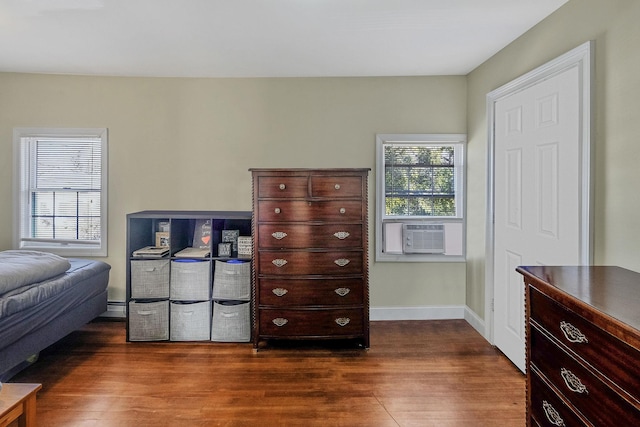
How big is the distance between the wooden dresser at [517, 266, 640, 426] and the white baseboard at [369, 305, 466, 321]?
7.21ft

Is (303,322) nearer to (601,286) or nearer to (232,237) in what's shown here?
(232,237)

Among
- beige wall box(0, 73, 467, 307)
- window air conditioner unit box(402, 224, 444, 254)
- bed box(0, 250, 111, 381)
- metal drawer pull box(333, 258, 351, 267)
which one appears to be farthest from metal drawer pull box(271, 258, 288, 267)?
bed box(0, 250, 111, 381)

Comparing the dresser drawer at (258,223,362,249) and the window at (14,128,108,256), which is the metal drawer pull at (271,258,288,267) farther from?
the window at (14,128,108,256)

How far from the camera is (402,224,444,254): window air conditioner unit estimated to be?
12.2 feet

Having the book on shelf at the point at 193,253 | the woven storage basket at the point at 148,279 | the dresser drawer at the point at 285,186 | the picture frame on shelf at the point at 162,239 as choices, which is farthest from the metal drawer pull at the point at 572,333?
the picture frame on shelf at the point at 162,239

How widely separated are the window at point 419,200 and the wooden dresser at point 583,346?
2.04m

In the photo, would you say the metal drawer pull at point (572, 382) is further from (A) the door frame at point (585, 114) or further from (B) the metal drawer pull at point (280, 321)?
(B) the metal drawer pull at point (280, 321)

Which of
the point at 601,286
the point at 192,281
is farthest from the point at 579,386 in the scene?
the point at 192,281

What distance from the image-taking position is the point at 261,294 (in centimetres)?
307

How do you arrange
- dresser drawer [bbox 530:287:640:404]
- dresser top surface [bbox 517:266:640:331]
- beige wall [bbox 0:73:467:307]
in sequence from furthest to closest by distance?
beige wall [bbox 0:73:467:307]
dresser top surface [bbox 517:266:640:331]
dresser drawer [bbox 530:287:640:404]

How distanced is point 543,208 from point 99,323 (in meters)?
4.00

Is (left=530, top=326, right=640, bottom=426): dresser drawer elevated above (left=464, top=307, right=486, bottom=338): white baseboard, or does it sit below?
above

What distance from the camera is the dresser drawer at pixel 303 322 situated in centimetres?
306

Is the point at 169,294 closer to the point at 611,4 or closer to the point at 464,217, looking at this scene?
the point at 464,217
